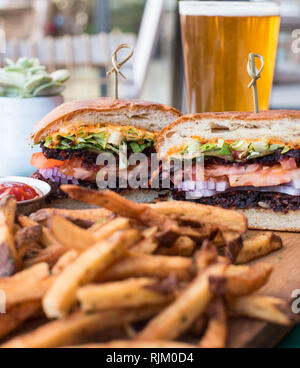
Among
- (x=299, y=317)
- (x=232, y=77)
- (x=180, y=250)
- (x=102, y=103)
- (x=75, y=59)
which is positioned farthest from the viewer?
(x=75, y=59)

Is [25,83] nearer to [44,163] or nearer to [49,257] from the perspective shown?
[44,163]

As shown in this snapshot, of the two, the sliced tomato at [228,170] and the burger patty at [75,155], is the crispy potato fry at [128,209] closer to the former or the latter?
the sliced tomato at [228,170]

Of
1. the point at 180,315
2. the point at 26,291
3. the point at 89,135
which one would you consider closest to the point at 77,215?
the point at 26,291

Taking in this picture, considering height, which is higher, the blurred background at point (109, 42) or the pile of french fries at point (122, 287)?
the blurred background at point (109, 42)

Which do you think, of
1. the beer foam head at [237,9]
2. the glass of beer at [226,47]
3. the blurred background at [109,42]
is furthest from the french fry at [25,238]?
the blurred background at [109,42]

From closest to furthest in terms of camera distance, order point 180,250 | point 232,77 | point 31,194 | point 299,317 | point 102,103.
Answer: point 299,317 → point 180,250 → point 31,194 → point 102,103 → point 232,77

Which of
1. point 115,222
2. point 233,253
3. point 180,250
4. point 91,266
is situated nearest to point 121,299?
point 91,266

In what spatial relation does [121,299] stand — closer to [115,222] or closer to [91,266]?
[91,266]
